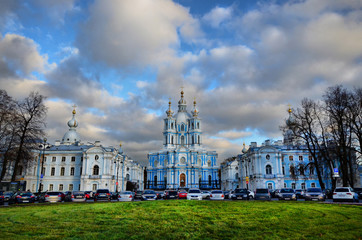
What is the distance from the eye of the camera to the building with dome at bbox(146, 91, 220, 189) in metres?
79.8

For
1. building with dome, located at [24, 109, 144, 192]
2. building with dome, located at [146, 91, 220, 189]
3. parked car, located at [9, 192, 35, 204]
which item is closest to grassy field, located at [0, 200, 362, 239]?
parked car, located at [9, 192, 35, 204]

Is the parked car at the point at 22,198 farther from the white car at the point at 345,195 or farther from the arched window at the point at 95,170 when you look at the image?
the arched window at the point at 95,170

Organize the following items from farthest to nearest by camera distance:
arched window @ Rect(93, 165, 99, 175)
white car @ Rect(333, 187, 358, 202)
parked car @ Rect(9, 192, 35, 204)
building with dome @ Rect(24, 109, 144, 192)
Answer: arched window @ Rect(93, 165, 99, 175) < building with dome @ Rect(24, 109, 144, 192) < parked car @ Rect(9, 192, 35, 204) < white car @ Rect(333, 187, 358, 202)

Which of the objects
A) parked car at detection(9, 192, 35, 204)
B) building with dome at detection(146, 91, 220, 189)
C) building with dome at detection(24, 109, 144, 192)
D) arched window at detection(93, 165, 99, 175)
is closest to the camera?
parked car at detection(9, 192, 35, 204)

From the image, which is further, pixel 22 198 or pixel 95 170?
pixel 95 170

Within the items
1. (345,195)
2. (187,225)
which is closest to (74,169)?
(345,195)

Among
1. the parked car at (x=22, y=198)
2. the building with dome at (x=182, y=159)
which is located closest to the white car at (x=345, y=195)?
the parked car at (x=22, y=198)

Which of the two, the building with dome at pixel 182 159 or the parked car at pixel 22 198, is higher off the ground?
the building with dome at pixel 182 159

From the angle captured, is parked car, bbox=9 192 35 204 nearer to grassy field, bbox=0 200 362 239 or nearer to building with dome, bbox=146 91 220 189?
grassy field, bbox=0 200 362 239

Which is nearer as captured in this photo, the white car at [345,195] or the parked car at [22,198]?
the white car at [345,195]

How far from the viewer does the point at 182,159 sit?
82250 mm

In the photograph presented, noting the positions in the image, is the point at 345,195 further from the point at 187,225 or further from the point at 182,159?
the point at 182,159

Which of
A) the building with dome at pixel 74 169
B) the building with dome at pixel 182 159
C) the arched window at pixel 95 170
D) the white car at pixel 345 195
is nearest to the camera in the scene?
the white car at pixel 345 195

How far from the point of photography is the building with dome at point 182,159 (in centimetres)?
7981
